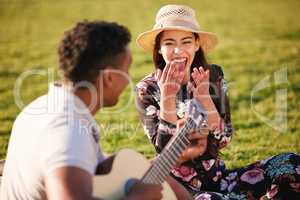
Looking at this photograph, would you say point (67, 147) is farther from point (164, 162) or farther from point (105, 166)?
point (164, 162)

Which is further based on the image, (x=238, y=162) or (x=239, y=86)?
(x=239, y=86)

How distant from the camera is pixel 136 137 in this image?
23.4 ft

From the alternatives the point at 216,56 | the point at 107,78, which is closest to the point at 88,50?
the point at 107,78

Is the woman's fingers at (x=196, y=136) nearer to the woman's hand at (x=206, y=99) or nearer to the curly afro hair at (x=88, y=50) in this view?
the woman's hand at (x=206, y=99)

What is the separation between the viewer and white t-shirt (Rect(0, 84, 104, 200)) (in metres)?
2.97

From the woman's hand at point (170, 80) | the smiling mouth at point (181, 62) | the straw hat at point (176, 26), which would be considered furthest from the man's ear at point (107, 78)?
the straw hat at point (176, 26)

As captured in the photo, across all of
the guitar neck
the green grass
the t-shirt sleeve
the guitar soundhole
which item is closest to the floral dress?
the guitar neck

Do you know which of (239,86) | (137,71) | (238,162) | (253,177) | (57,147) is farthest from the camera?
(137,71)

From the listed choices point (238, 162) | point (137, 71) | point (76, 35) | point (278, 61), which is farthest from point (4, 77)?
point (76, 35)

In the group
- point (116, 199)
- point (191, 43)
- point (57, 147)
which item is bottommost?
point (116, 199)

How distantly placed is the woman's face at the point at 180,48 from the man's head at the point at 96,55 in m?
1.36

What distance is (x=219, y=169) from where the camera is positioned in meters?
4.57

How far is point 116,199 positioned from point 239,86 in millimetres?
6094

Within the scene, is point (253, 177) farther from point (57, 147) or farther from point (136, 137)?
point (136, 137)
